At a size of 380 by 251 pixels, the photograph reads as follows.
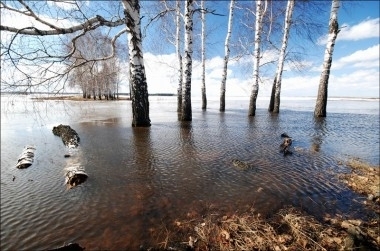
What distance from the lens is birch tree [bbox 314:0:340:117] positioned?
1212cm

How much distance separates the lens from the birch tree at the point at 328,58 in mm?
12117

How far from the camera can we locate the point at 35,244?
7.17 ft

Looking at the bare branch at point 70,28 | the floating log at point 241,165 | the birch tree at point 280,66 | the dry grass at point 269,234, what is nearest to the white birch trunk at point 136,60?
the bare branch at point 70,28

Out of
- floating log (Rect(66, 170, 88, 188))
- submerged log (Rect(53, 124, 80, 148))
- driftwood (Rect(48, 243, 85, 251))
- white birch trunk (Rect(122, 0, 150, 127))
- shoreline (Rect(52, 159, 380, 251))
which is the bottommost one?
driftwood (Rect(48, 243, 85, 251))

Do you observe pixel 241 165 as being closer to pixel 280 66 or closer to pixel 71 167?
pixel 71 167

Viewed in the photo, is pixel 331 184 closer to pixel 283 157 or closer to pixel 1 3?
pixel 283 157

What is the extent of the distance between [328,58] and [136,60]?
10.6 m

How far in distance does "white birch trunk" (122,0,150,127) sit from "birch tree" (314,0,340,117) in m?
10.2

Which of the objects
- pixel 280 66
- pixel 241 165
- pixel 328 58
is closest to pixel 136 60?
pixel 241 165

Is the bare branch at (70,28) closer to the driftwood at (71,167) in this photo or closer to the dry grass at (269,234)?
the driftwood at (71,167)

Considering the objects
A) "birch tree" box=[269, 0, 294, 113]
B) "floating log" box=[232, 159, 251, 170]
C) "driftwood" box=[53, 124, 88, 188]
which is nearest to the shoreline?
"floating log" box=[232, 159, 251, 170]

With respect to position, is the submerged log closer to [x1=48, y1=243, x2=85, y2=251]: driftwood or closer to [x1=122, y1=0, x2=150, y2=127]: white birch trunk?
[x1=122, y1=0, x2=150, y2=127]: white birch trunk

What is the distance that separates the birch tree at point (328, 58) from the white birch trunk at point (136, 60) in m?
10.2

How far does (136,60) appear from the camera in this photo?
314 inches
